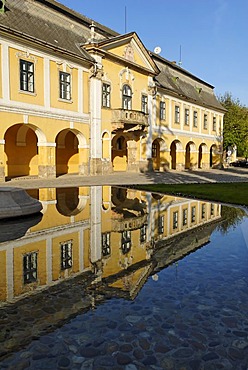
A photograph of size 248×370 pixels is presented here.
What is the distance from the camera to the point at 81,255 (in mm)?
5699

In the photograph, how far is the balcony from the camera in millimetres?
26641

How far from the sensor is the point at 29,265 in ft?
16.8

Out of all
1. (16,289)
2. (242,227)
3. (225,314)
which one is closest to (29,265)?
(16,289)

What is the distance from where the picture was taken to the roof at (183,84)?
3466 cm

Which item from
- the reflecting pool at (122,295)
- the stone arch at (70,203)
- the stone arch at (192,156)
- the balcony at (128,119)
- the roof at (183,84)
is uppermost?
the roof at (183,84)

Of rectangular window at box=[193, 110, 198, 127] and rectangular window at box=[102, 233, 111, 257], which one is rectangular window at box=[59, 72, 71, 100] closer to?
rectangular window at box=[102, 233, 111, 257]

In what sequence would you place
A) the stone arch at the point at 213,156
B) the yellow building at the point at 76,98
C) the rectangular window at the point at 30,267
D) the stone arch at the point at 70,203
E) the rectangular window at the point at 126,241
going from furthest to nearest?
1. the stone arch at the point at 213,156
2. the yellow building at the point at 76,98
3. the stone arch at the point at 70,203
4. the rectangular window at the point at 126,241
5. the rectangular window at the point at 30,267

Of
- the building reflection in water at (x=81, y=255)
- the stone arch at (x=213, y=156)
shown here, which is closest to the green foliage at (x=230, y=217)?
the building reflection in water at (x=81, y=255)

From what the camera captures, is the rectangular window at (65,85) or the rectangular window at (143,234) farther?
the rectangular window at (65,85)

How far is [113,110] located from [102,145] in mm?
2968

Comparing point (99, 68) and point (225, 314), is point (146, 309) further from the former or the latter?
point (99, 68)

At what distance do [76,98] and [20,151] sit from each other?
5.53 metres

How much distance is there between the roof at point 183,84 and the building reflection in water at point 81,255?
25833 millimetres

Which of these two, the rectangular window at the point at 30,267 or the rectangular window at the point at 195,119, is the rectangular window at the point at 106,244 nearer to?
the rectangular window at the point at 30,267
